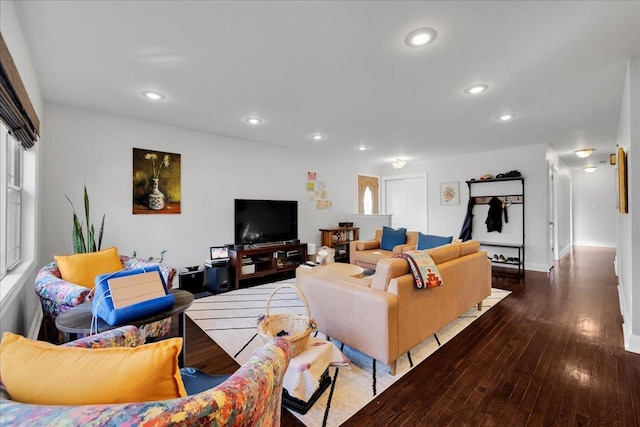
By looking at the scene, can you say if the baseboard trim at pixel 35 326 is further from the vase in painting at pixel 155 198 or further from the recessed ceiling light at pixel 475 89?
the recessed ceiling light at pixel 475 89

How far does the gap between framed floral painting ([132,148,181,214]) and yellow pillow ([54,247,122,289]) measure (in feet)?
4.00

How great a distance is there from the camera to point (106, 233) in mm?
3402

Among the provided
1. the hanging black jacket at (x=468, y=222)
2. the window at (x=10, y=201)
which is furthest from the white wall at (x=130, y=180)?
the hanging black jacket at (x=468, y=222)

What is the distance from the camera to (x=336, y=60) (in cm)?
217

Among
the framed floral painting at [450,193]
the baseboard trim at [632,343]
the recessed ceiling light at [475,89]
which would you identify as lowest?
the baseboard trim at [632,343]

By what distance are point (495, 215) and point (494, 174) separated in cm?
84

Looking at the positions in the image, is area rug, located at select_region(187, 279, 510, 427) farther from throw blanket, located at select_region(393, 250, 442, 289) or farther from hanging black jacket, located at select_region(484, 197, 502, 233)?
hanging black jacket, located at select_region(484, 197, 502, 233)

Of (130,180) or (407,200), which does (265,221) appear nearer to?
(130,180)

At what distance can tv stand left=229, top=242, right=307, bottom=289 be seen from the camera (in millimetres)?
4145

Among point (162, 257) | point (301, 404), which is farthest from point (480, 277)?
point (162, 257)

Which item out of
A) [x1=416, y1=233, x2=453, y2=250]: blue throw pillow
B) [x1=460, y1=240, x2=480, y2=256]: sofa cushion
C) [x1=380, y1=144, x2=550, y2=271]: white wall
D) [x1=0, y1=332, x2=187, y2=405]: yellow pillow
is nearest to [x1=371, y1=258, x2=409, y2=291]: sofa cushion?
[x1=460, y1=240, x2=480, y2=256]: sofa cushion

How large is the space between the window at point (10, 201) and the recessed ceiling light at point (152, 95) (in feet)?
3.58

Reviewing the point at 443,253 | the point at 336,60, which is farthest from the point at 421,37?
the point at 443,253

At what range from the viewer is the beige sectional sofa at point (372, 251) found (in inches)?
183
